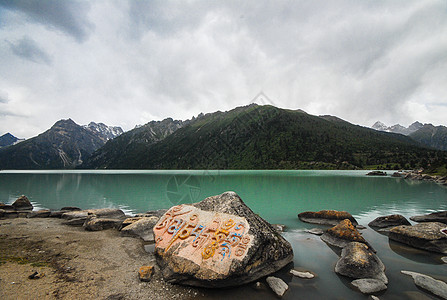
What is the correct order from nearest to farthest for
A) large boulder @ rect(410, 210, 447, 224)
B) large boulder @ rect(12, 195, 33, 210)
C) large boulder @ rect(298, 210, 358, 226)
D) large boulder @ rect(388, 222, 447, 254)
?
large boulder @ rect(388, 222, 447, 254) < large boulder @ rect(410, 210, 447, 224) < large boulder @ rect(298, 210, 358, 226) < large boulder @ rect(12, 195, 33, 210)

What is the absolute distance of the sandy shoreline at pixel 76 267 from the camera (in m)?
6.22

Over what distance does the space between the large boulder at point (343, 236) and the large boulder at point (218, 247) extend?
3.62m

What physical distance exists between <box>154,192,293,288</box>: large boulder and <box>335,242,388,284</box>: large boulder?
2.01 m

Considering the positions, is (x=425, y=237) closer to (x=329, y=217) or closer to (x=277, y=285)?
(x=329, y=217)

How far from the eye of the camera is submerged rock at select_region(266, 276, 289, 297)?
6578mm

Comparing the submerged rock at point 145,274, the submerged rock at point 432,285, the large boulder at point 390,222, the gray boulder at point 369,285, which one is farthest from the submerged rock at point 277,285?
the large boulder at point 390,222

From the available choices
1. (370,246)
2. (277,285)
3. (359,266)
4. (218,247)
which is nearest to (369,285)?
(359,266)

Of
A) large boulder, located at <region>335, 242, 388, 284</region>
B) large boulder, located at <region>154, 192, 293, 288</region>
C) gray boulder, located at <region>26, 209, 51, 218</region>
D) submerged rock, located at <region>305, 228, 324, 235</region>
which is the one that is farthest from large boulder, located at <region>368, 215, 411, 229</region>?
gray boulder, located at <region>26, 209, 51, 218</region>

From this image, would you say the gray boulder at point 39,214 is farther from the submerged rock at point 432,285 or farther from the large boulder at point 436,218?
the large boulder at point 436,218

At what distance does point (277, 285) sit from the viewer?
686 cm

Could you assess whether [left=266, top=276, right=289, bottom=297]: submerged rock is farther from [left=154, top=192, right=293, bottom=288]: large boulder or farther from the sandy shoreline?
the sandy shoreline

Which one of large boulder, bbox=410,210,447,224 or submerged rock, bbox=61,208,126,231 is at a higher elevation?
large boulder, bbox=410,210,447,224

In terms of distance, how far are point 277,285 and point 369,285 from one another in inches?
121

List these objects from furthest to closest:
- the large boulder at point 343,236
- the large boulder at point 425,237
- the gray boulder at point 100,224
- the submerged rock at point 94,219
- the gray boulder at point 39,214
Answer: the gray boulder at point 39,214 < the submerged rock at point 94,219 < the gray boulder at point 100,224 < the large boulder at point 343,236 < the large boulder at point 425,237
